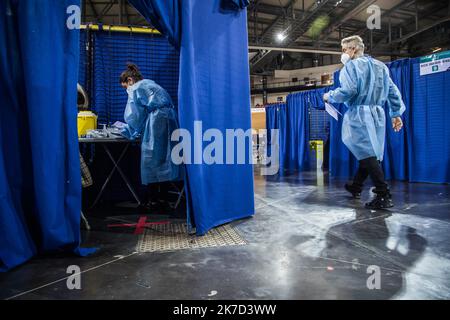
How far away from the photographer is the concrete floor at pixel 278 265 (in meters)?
1.36

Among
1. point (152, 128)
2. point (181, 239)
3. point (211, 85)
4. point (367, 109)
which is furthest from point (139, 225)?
point (367, 109)

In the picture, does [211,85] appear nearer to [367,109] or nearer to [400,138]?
[367,109]

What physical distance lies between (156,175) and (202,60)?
129 cm

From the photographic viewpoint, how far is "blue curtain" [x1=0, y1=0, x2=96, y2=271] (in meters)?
1.81

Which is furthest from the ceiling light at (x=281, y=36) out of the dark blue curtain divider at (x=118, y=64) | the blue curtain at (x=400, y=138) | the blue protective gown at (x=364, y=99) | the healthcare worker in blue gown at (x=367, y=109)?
the blue protective gown at (x=364, y=99)

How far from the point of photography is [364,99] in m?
3.12

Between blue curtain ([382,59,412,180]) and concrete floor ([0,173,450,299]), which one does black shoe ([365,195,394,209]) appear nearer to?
concrete floor ([0,173,450,299])

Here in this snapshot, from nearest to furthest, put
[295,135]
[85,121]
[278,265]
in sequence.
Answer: [278,265] < [85,121] < [295,135]

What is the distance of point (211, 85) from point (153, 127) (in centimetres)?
85

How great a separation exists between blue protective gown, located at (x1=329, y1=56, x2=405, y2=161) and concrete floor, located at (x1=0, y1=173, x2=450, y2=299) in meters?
0.80

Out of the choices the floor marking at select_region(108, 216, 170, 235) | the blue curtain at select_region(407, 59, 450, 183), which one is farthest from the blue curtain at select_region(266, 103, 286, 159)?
the floor marking at select_region(108, 216, 170, 235)

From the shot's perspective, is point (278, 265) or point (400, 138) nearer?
point (278, 265)

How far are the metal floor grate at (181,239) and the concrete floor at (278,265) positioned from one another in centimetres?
9

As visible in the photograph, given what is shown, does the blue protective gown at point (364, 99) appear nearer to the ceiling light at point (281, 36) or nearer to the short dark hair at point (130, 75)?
the short dark hair at point (130, 75)
